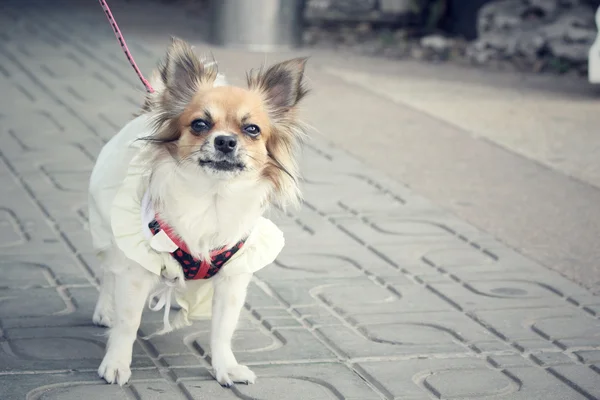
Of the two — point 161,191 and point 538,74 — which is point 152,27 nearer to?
point 538,74

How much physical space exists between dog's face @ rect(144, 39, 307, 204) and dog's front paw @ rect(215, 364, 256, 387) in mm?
704

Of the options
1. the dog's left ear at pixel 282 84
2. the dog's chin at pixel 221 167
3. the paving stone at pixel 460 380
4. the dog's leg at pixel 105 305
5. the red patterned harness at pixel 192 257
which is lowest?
the paving stone at pixel 460 380

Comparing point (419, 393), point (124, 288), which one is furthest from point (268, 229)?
point (419, 393)

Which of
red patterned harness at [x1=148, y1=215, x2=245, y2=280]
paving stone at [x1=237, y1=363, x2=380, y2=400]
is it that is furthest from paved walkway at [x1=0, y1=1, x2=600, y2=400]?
red patterned harness at [x1=148, y1=215, x2=245, y2=280]

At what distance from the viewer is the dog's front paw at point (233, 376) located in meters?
4.17

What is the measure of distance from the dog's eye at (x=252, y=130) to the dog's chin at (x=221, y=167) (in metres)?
0.14

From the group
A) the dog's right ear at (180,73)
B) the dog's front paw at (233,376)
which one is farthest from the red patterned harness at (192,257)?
the dog's right ear at (180,73)

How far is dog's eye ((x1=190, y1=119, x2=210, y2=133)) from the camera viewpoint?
155 inches

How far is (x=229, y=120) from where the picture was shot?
3.95m

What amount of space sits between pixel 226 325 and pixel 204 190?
1.88ft

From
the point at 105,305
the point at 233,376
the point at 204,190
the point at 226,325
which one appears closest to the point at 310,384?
the point at 233,376

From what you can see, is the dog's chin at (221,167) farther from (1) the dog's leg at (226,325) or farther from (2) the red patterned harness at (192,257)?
(1) the dog's leg at (226,325)

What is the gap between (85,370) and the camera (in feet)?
13.9

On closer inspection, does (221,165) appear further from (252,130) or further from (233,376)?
(233,376)
